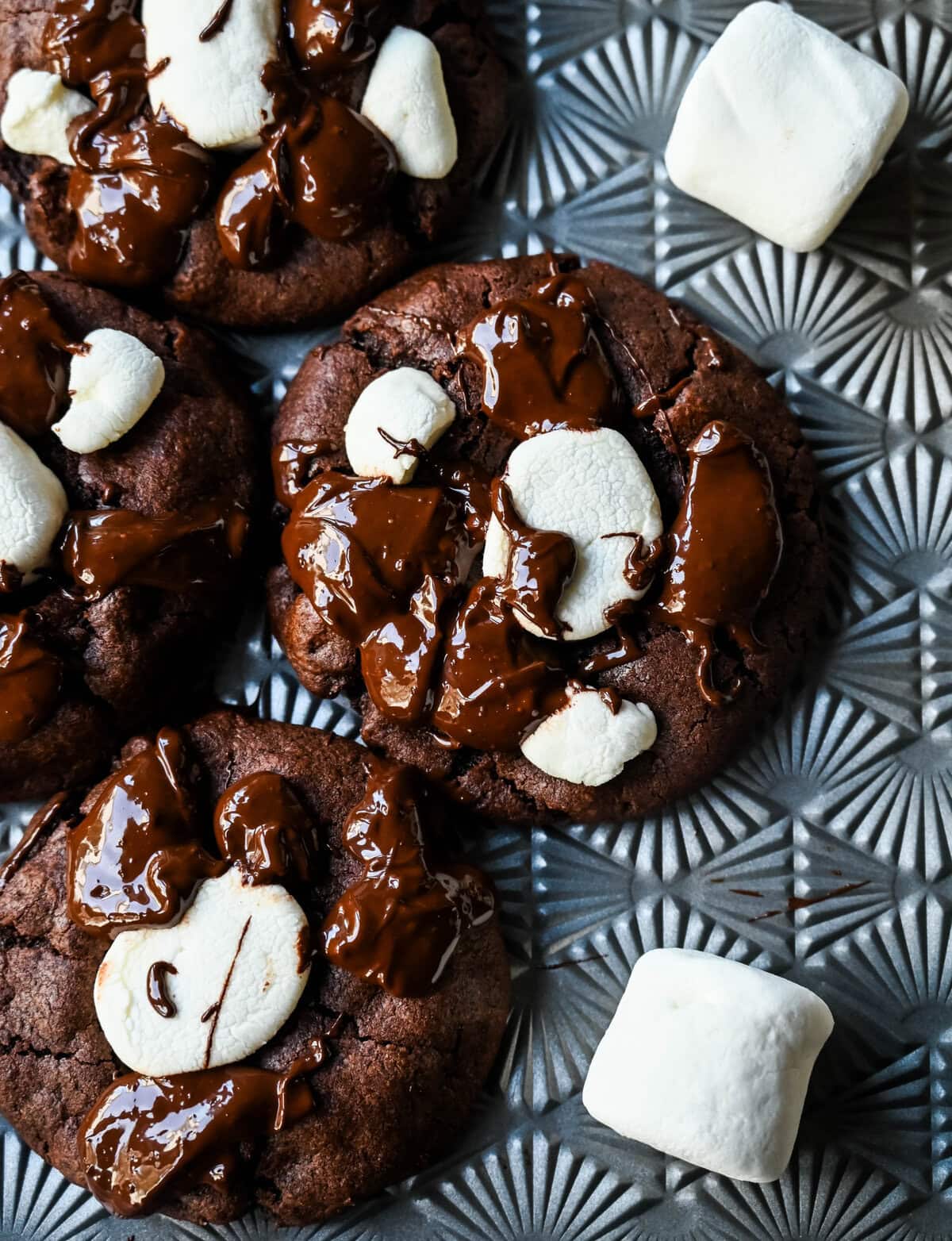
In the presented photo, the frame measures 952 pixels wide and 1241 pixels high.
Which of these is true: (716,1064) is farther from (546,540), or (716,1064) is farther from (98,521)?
(98,521)

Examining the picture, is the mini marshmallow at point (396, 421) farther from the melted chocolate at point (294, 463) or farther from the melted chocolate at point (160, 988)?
the melted chocolate at point (160, 988)

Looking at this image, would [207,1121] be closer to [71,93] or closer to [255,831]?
[255,831]

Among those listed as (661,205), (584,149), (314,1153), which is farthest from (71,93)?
(314,1153)

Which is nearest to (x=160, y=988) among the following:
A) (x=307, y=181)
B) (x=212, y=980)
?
(x=212, y=980)

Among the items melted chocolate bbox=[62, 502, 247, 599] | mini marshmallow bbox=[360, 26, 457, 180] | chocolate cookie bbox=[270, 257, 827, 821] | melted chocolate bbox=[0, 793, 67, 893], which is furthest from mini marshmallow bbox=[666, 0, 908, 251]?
melted chocolate bbox=[0, 793, 67, 893]

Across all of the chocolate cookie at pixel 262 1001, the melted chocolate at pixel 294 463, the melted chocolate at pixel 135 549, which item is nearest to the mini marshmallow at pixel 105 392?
the melted chocolate at pixel 135 549
